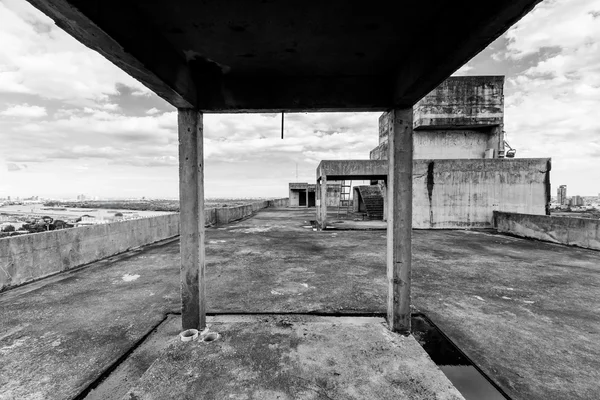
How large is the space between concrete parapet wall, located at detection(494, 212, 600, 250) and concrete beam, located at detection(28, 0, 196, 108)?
14.0 meters

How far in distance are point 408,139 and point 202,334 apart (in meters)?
4.03

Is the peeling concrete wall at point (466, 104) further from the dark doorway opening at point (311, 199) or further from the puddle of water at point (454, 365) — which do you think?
the dark doorway opening at point (311, 199)

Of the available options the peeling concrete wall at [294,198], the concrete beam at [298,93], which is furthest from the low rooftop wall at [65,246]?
the peeling concrete wall at [294,198]

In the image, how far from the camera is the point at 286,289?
224 inches

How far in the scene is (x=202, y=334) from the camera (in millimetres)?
3730

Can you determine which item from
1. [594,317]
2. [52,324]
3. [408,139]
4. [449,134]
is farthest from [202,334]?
[449,134]

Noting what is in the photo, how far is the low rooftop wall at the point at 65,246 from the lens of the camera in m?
5.82

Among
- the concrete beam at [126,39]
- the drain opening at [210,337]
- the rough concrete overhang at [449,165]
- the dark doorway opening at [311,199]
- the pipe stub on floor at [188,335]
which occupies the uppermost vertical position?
the rough concrete overhang at [449,165]

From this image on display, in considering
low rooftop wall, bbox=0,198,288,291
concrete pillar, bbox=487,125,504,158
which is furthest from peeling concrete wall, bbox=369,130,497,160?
low rooftop wall, bbox=0,198,288,291

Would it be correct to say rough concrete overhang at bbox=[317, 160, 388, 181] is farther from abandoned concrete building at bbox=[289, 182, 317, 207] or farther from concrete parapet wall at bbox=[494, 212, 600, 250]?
abandoned concrete building at bbox=[289, 182, 317, 207]

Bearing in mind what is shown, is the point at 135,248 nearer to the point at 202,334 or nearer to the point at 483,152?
the point at 202,334

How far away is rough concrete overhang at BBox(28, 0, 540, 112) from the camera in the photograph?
2.07 m

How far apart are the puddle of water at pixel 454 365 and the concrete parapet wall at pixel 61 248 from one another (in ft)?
27.4

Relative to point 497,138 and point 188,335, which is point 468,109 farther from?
point 188,335
